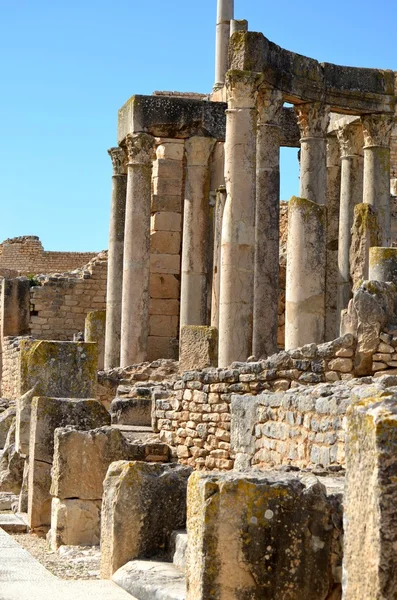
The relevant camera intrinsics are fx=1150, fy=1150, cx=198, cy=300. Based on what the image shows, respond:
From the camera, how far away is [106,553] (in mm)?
7406

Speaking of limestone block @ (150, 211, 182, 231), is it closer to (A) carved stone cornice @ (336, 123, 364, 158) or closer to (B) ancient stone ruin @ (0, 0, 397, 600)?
(B) ancient stone ruin @ (0, 0, 397, 600)

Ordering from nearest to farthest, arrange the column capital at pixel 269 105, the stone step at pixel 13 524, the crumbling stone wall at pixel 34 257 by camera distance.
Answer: the stone step at pixel 13 524, the column capital at pixel 269 105, the crumbling stone wall at pixel 34 257

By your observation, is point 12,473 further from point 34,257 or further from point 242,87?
point 34,257

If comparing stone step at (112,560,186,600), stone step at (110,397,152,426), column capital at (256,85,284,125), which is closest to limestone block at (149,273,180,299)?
column capital at (256,85,284,125)

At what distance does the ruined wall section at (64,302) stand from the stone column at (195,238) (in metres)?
8.27

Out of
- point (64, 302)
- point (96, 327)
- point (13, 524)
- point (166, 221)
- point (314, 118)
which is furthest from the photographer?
point (64, 302)

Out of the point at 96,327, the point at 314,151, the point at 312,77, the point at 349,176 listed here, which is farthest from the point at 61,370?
the point at 96,327

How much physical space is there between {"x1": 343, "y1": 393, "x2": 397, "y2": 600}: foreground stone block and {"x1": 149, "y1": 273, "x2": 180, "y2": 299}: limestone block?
65.4 feet

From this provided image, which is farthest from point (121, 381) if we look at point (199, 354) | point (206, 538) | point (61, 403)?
point (206, 538)

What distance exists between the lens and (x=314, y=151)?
19.4 meters

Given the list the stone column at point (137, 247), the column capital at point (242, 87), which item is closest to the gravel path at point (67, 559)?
the column capital at point (242, 87)

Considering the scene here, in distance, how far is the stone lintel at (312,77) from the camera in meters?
17.6

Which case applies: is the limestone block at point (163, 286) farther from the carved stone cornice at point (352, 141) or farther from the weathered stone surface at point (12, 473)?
the weathered stone surface at point (12, 473)

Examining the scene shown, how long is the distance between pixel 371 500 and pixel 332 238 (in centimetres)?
1869
